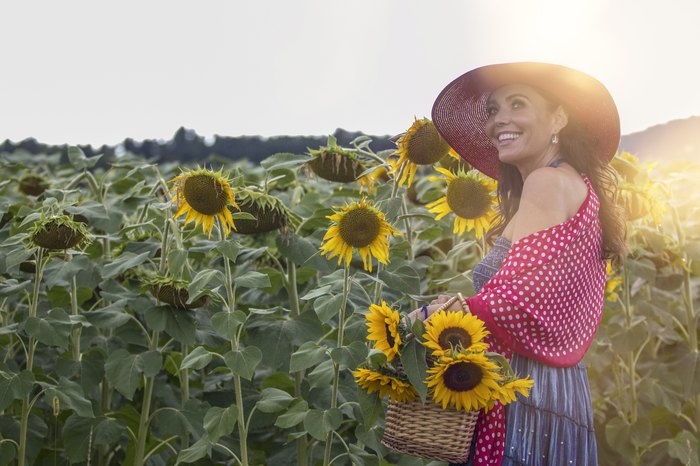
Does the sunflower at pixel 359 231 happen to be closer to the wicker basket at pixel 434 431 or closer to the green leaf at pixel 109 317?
the wicker basket at pixel 434 431

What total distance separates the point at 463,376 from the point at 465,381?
0.01 m

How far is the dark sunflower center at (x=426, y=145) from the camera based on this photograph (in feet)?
9.55

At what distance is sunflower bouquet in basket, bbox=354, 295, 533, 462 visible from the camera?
206 cm

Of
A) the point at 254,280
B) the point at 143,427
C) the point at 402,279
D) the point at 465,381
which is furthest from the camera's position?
the point at 143,427

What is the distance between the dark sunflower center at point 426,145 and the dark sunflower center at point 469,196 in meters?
0.11

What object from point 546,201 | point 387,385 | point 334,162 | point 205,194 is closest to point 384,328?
point 387,385

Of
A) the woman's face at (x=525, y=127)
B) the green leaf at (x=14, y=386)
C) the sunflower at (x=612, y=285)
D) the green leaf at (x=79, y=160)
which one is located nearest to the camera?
the woman's face at (x=525, y=127)

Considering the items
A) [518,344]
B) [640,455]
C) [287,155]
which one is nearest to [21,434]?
[287,155]

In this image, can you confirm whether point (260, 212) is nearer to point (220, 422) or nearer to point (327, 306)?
point (327, 306)

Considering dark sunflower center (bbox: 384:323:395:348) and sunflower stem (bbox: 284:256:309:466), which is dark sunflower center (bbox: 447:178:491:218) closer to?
sunflower stem (bbox: 284:256:309:466)

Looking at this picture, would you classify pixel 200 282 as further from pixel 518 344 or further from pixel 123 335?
pixel 518 344

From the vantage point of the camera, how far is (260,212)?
2934mm

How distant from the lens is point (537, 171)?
2.26m

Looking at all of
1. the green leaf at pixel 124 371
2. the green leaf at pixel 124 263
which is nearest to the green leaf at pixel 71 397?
the green leaf at pixel 124 371
